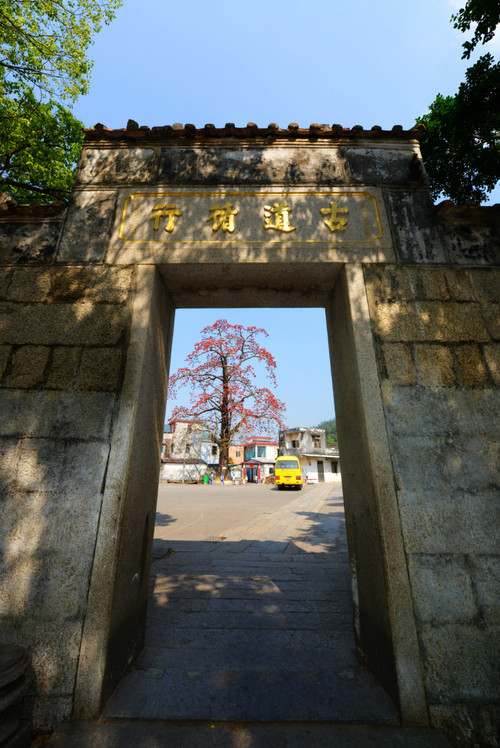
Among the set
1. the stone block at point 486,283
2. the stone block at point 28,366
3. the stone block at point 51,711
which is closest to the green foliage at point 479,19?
the stone block at point 486,283

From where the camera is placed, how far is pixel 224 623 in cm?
305

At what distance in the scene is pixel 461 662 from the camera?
197cm

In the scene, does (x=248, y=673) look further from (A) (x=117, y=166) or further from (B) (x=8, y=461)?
(A) (x=117, y=166)

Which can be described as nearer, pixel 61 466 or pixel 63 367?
pixel 61 466

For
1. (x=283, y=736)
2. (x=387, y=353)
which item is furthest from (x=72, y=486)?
(x=387, y=353)

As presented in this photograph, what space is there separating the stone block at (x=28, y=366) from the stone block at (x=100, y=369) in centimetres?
31

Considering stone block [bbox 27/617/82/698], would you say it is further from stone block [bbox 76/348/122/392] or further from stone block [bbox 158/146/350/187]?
stone block [bbox 158/146/350/187]

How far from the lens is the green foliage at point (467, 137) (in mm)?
5266

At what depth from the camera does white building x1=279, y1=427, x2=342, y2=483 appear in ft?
110

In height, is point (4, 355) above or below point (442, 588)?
above

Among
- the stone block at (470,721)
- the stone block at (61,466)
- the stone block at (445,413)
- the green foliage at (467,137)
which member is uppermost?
the green foliage at (467,137)

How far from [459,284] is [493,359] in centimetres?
71

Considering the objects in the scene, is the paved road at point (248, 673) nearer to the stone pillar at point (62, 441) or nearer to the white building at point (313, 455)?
the stone pillar at point (62, 441)

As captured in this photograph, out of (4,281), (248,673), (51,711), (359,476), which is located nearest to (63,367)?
(4,281)
